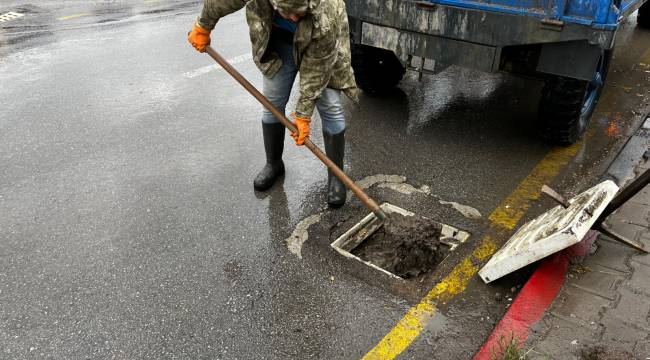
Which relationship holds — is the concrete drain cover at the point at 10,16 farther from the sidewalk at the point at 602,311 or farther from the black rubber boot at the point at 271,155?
the sidewalk at the point at 602,311

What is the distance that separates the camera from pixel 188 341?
2.50 m

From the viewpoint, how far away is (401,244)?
2986 millimetres

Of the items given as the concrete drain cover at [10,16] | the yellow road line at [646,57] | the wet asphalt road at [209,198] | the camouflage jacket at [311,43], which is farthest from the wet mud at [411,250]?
the concrete drain cover at [10,16]

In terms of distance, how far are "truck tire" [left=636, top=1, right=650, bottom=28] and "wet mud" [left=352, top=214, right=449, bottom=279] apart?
6805 millimetres

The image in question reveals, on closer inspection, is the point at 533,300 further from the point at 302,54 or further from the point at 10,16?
the point at 10,16

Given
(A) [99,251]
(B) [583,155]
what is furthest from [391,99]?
(A) [99,251]

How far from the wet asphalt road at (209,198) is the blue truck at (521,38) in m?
0.48

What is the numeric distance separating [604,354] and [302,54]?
205 centimetres

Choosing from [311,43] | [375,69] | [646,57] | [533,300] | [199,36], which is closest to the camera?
[533,300]

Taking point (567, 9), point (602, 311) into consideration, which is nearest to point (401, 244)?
point (602, 311)

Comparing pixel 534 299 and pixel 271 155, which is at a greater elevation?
pixel 271 155

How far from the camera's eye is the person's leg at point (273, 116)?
10.7ft

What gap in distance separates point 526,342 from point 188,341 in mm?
1550

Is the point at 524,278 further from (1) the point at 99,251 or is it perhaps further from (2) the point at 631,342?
(1) the point at 99,251
